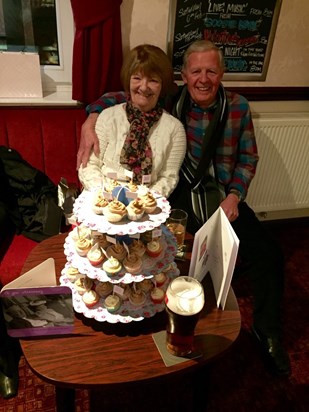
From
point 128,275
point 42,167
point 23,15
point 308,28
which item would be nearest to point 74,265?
point 128,275

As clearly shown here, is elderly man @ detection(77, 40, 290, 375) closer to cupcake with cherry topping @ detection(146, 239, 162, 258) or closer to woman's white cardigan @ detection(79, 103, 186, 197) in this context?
woman's white cardigan @ detection(79, 103, 186, 197)

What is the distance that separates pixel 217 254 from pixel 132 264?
0.30m

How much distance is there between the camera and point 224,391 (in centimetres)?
157

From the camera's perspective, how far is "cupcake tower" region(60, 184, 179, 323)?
1.01 m

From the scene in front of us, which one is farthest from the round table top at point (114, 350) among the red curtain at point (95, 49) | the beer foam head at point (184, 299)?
the red curtain at point (95, 49)

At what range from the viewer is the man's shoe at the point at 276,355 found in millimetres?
1635

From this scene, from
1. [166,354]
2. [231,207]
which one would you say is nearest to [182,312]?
[166,354]

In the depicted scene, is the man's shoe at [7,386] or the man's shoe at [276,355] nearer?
the man's shoe at [7,386]

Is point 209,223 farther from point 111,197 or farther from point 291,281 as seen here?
point 291,281

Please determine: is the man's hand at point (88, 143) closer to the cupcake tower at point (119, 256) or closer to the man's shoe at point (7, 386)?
the cupcake tower at point (119, 256)

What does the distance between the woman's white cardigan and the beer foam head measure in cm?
77

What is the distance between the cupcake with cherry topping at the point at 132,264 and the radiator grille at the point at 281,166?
1547 mm

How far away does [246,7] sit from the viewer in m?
2.10

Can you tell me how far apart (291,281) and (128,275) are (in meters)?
1.52
